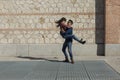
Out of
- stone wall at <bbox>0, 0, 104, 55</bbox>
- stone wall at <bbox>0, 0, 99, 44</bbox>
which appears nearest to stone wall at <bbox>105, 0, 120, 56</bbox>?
stone wall at <bbox>0, 0, 104, 55</bbox>

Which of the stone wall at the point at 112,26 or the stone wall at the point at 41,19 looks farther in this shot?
the stone wall at the point at 41,19

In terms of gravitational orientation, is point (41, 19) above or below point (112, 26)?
above

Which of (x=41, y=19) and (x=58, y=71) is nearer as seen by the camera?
(x=58, y=71)

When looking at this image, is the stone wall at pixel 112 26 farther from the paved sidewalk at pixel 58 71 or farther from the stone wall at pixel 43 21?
the paved sidewalk at pixel 58 71

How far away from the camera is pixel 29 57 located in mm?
16531

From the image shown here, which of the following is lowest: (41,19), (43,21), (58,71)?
(58,71)

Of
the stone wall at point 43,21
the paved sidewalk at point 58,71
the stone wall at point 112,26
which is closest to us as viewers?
the paved sidewalk at point 58,71

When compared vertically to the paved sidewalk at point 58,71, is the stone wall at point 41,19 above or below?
above

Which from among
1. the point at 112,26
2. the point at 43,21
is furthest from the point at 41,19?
the point at 112,26

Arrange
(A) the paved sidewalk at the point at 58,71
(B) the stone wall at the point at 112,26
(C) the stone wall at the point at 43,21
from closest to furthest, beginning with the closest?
1. (A) the paved sidewalk at the point at 58,71
2. (B) the stone wall at the point at 112,26
3. (C) the stone wall at the point at 43,21

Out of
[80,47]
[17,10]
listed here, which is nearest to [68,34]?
[80,47]

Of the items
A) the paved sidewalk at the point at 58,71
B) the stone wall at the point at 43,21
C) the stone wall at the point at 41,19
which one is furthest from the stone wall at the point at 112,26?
the paved sidewalk at the point at 58,71

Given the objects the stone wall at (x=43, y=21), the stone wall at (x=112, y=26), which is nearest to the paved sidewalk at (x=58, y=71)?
the stone wall at (x=112, y=26)

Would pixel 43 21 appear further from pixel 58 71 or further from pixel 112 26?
pixel 58 71
